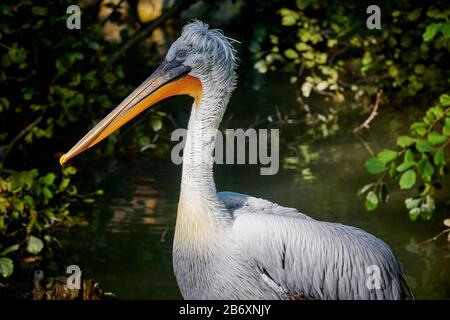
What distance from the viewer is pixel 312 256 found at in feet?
13.9

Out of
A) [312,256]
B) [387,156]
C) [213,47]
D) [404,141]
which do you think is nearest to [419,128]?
[404,141]

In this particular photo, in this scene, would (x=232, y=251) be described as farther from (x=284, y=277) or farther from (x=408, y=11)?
(x=408, y=11)

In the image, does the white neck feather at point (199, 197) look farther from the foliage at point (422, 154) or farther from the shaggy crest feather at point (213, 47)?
the foliage at point (422, 154)

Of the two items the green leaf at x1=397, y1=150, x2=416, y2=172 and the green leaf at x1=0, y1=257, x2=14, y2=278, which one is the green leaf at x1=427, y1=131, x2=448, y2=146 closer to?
the green leaf at x1=397, y1=150, x2=416, y2=172

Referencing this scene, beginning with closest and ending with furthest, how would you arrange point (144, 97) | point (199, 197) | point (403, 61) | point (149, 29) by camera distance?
point (199, 197) → point (144, 97) → point (403, 61) → point (149, 29)

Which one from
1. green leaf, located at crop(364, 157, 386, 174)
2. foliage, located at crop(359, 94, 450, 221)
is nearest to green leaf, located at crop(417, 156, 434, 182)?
foliage, located at crop(359, 94, 450, 221)

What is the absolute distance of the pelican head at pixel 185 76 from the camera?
14.3 feet

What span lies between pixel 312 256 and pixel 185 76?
41.5 inches

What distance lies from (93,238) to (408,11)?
2974 millimetres

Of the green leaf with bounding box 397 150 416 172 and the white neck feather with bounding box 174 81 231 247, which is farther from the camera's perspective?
the green leaf with bounding box 397 150 416 172

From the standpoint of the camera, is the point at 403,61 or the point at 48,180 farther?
the point at 403,61

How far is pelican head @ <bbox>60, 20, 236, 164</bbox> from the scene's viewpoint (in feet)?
14.3

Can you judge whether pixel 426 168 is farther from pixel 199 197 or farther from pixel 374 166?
pixel 199 197

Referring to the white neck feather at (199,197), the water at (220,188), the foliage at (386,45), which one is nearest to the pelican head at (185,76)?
the white neck feather at (199,197)
